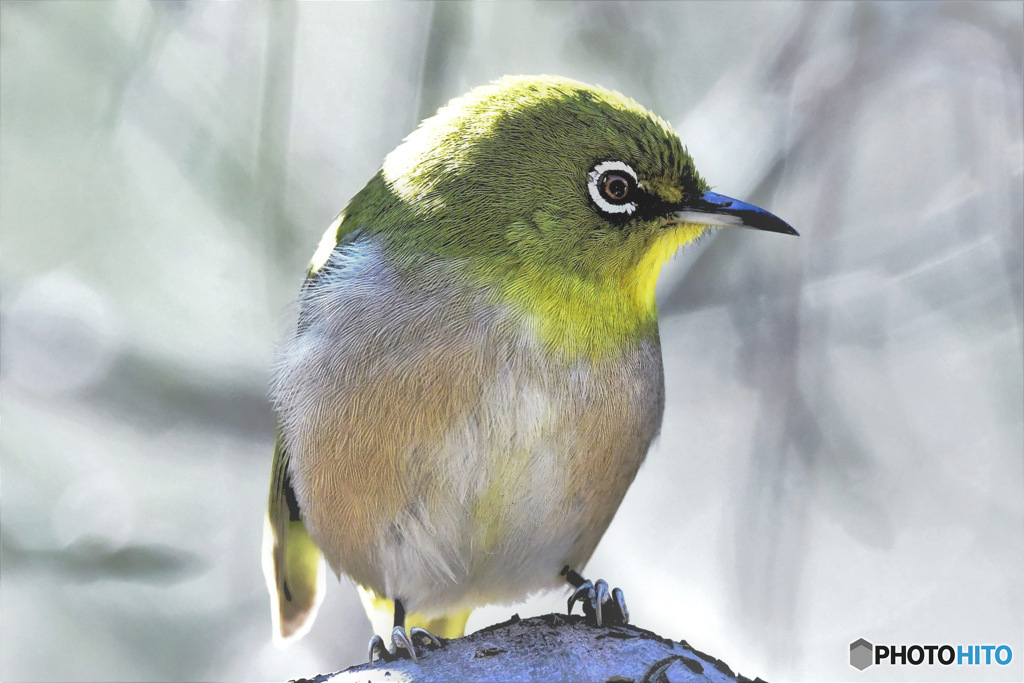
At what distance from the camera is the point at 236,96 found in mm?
6527

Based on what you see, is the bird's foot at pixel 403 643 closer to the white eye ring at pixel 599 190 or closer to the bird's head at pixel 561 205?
the bird's head at pixel 561 205

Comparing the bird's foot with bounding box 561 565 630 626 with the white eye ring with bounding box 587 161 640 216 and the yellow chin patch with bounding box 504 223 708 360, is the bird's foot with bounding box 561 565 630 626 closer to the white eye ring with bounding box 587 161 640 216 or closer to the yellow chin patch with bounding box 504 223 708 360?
the yellow chin patch with bounding box 504 223 708 360

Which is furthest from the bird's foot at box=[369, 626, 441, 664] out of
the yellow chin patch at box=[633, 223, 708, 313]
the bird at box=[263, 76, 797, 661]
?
the yellow chin patch at box=[633, 223, 708, 313]

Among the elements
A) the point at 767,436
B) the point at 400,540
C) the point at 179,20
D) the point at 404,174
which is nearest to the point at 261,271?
the point at 179,20

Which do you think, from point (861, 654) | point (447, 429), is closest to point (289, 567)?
point (447, 429)

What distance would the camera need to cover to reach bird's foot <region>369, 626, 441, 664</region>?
3318 millimetres

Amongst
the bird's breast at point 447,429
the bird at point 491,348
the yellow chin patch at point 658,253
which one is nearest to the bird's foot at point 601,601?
the bird at point 491,348

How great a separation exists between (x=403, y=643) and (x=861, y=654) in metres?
3.59

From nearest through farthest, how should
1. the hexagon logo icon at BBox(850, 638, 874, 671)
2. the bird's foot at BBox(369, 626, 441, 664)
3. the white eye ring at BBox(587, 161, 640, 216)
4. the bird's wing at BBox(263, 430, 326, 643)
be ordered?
the bird's foot at BBox(369, 626, 441, 664), the white eye ring at BBox(587, 161, 640, 216), the bird's wing at BBox(263, 430, 326, 643), the hexagon logo icon at BBox(850, 638, 874, 671)

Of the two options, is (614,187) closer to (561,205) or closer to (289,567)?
(561,205)

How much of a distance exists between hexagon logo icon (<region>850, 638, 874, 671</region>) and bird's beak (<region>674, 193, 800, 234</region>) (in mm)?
3145

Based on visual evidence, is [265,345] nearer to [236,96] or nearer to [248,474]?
[248,474]

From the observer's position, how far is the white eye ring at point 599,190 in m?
3.88

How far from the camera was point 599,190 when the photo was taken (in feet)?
12.8
